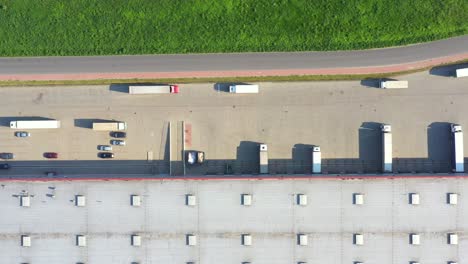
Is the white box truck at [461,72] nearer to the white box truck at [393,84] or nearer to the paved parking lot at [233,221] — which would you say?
the white box truck at [393,84]

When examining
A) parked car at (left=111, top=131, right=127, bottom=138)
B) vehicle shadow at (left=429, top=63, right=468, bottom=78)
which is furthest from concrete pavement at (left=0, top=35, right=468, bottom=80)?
parked car at (left=111, top=131, right=127, bottom=138)

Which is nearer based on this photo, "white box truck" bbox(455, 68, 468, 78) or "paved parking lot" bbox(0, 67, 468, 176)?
"white box truck" bbox(455, 68, 468, 78)

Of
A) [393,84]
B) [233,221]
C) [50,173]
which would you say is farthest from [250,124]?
[50,173]

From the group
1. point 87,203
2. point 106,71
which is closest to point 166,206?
point 87,203

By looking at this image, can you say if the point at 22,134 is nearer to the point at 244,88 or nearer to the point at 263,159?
the point at 244,88

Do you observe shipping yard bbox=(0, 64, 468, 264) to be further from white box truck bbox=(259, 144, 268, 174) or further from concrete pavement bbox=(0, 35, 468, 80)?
concrete pavement bbox=(0, 35, 468, 80)

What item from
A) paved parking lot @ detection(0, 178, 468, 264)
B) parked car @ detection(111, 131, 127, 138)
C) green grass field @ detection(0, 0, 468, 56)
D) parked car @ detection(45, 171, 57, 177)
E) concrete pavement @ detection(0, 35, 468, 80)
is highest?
green grass field @ detection(0, 0, 468, 56)
